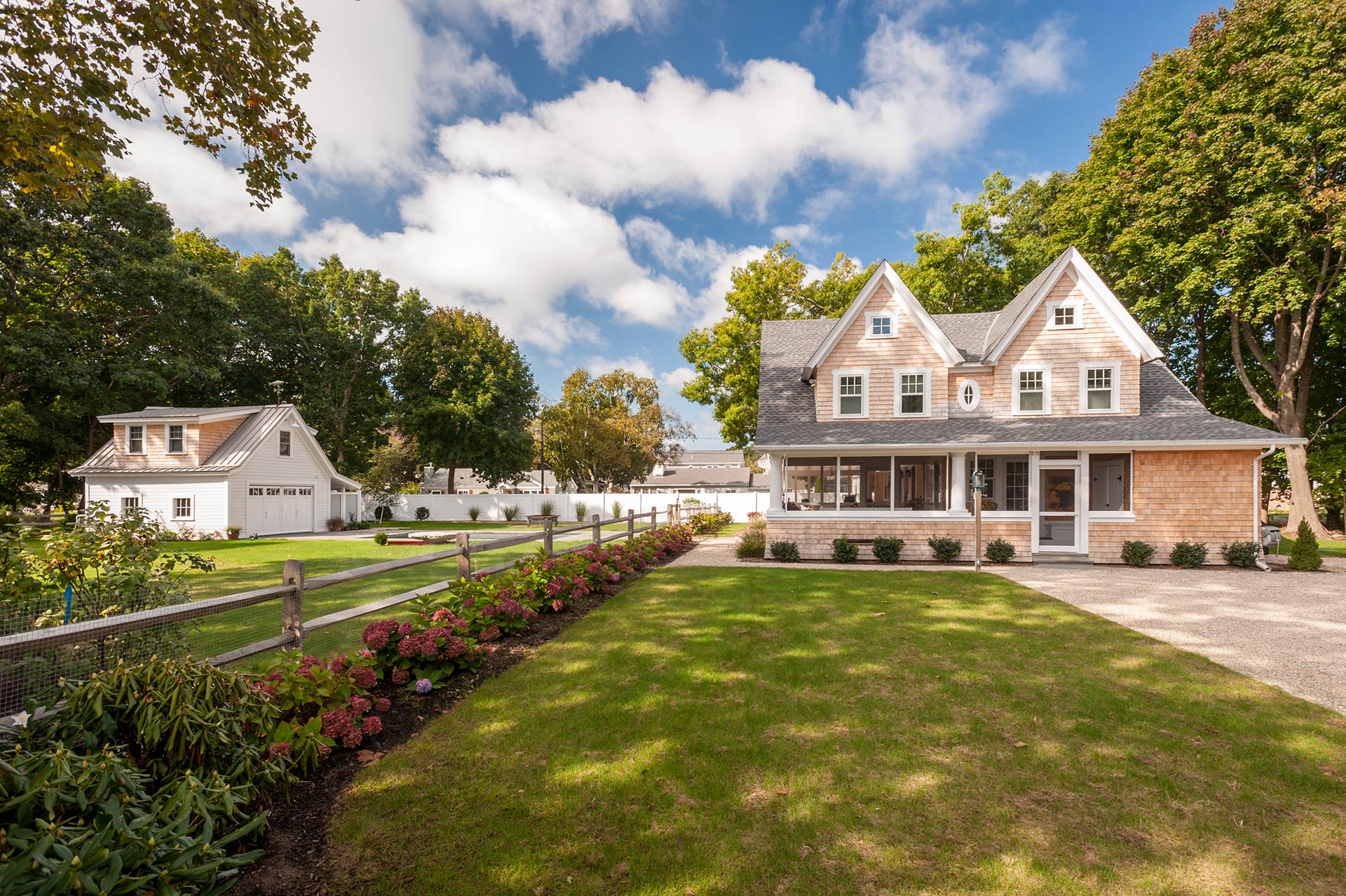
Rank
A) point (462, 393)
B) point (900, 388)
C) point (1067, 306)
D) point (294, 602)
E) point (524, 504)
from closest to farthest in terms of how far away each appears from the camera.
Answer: point (294, 602) < point (1067, 306) < point (900, 388) < point (524, 504) < point (462, 393)

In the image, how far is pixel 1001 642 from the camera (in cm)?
709

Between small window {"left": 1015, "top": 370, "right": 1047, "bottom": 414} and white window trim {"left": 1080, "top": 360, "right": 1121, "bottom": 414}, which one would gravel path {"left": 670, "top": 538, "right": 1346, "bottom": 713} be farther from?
small window {"left": 1015, "top": 370, "right": 1047, "bottom": 414}

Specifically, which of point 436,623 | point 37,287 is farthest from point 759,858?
point 37,287

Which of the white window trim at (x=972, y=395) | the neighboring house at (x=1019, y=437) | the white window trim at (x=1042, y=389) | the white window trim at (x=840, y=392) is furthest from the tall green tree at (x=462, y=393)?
the white window trim at (x=1042, y=389)

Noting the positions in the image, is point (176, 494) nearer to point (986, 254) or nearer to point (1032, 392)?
point (1032, 392)

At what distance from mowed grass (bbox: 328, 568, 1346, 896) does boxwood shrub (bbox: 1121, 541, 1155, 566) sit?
936 centimetres

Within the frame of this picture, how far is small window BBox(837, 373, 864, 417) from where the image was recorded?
1659 cm

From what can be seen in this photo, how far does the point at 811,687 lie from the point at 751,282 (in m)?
24.2

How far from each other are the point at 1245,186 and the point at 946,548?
1680 cm

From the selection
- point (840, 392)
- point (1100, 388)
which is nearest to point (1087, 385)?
point (1100, 388)

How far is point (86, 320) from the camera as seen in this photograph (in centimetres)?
2505

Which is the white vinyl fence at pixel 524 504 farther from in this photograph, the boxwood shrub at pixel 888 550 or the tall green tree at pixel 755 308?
the boxwood shrub at pixel 888 550

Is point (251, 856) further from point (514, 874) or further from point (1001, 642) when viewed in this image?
point (1001, 642)

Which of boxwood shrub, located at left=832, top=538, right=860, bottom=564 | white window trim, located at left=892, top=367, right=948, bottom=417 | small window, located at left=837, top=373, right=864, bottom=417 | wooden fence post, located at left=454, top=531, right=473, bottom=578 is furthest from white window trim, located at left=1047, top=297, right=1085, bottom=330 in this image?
wooden fence post, located at left=454, top=531, right=473, bottom=578
